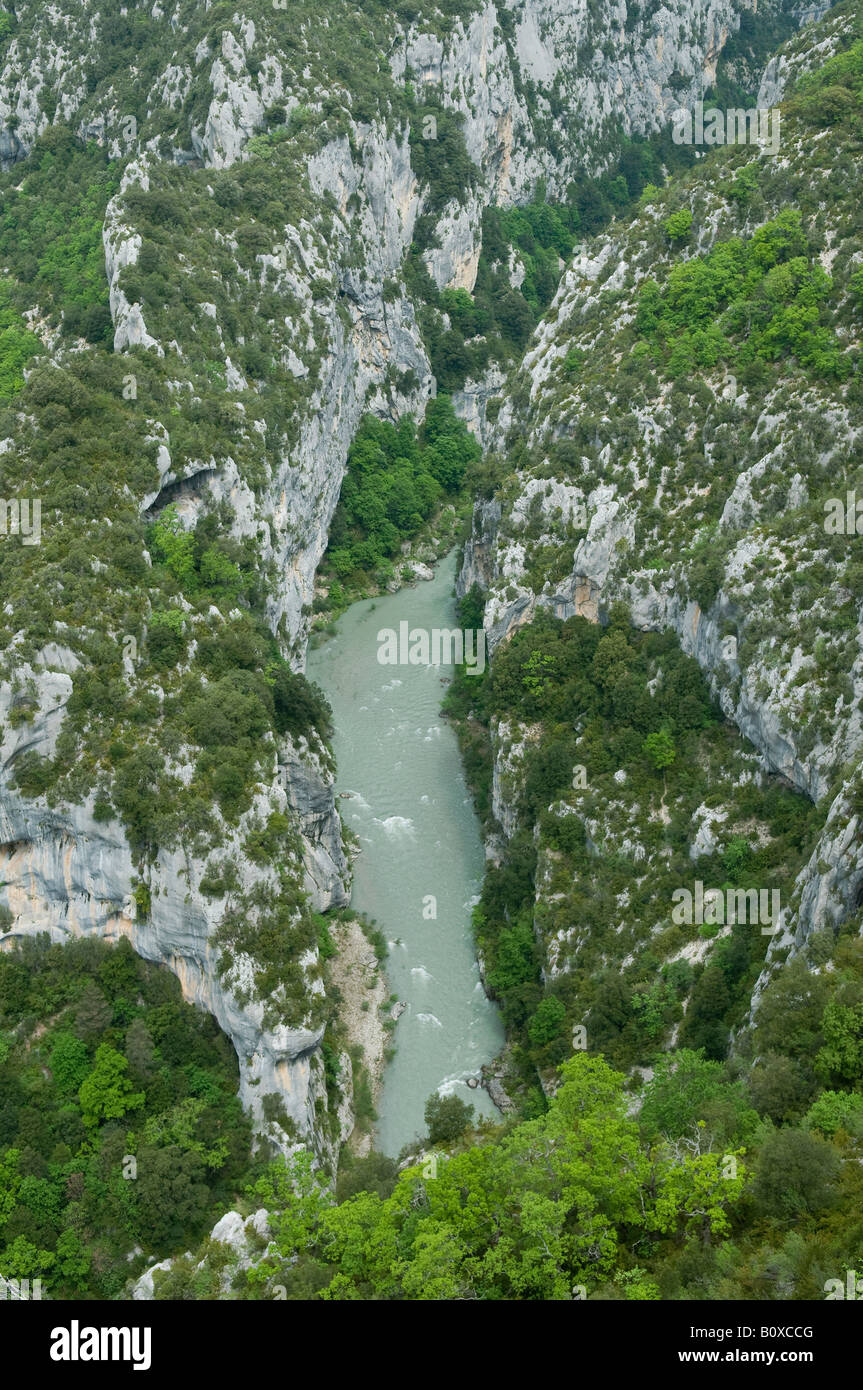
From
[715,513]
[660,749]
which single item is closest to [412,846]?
[660,749]

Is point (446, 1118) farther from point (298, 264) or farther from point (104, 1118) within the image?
point (298, 264)

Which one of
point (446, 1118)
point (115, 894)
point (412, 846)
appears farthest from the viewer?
point (412, 846)

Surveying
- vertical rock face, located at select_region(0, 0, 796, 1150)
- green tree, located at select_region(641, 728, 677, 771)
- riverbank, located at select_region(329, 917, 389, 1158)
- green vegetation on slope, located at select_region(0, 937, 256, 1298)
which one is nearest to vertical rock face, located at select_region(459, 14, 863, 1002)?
vertical rock face, located at select_region(0, 0, 796, 1150)

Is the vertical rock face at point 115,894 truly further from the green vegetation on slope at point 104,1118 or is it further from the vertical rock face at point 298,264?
the green vegetation on slope at point 104,1118

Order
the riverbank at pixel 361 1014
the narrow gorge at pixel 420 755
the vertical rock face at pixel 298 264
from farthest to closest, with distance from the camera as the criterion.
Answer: the riverbank at pixel 361 1014, the vertical rock face at pixel 298 264, the narrow gorge at pixel 420 755

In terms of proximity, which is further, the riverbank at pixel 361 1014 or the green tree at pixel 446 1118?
the riverbank at pixel 361 1014

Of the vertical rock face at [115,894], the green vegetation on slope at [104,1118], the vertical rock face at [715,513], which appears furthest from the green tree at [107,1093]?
the vertical rock face at [715,513]
